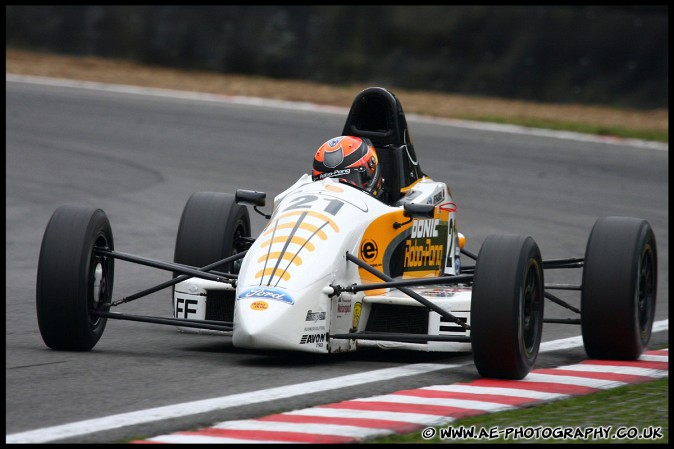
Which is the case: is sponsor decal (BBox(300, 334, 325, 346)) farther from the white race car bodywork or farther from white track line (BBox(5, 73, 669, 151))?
white track line (BBox(5, 73, 669, 151))

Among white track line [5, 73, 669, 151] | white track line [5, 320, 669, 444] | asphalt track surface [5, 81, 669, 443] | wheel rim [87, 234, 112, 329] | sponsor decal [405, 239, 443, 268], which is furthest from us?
white track line [5, 73, 669, 151]

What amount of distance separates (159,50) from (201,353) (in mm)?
18164

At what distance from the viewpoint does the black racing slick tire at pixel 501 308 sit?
7.54m

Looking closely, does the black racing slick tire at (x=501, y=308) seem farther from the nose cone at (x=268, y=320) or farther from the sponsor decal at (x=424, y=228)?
the sponsor decal at (x=424, y=228)

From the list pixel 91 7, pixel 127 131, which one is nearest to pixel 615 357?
pixel 127 131

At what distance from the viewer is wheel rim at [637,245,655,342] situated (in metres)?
8.98

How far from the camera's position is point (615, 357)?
28.5 feet

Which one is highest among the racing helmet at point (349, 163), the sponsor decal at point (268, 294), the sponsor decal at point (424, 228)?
the racing helmet at point (349, 163)

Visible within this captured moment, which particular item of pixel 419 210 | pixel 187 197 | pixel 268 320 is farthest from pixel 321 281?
pixel 187 197

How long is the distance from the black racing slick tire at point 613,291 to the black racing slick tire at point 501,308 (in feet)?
2.58

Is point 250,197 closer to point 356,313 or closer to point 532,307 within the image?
point 356,313

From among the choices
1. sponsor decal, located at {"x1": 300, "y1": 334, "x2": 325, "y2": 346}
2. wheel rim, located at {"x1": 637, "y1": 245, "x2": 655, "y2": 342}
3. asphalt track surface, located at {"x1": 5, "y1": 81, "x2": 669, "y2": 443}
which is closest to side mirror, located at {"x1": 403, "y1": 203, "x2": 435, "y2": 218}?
asphalt track surface, located at {"x1": 5, "y1": 81, "x2": 669, "y2": 443}

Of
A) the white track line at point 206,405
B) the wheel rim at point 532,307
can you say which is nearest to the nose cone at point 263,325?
the white track line at point 206,405

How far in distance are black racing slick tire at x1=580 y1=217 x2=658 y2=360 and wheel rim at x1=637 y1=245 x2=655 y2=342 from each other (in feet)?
0.52
